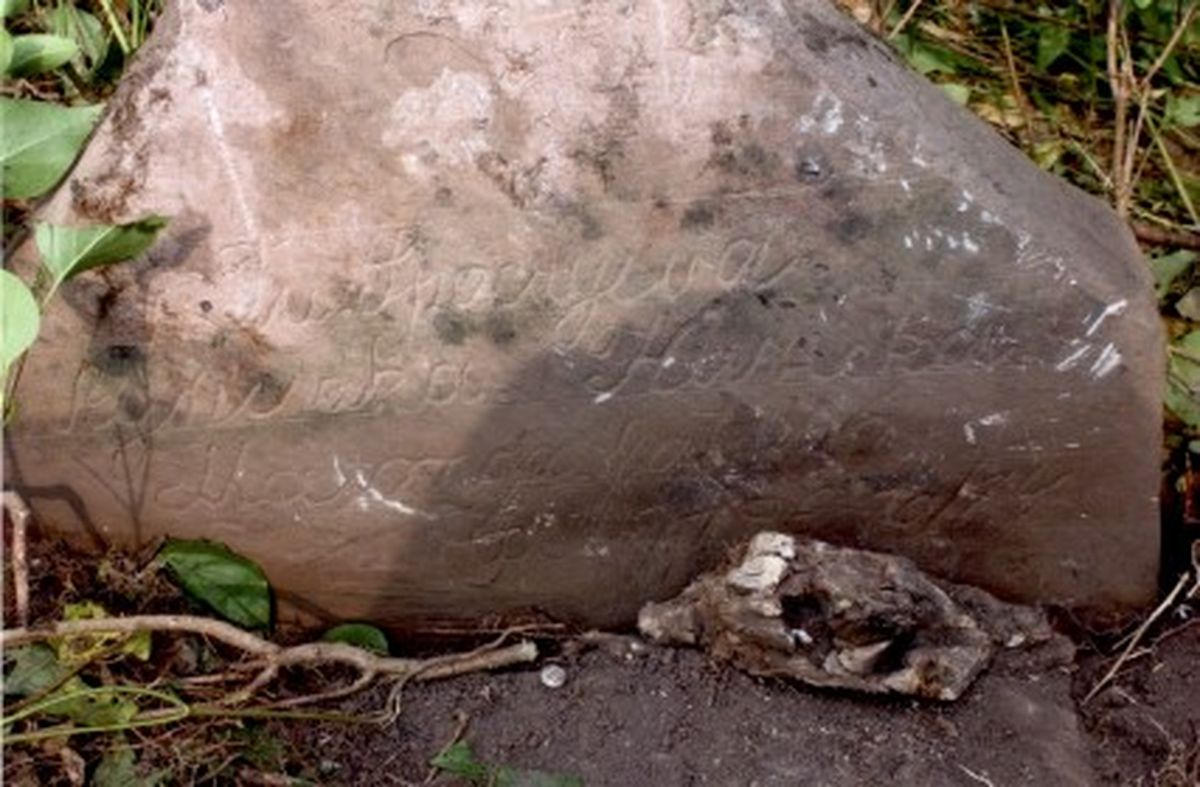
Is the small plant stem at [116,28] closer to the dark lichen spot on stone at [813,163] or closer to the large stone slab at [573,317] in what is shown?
the large stone slab at [573,317]

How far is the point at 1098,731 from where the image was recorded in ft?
7.37

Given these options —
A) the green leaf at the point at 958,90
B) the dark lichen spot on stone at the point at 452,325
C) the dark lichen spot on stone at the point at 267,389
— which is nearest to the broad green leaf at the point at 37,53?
the dark lichen spot on stone at the point at 267,389

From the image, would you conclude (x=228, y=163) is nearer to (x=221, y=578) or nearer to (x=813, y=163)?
(x=221, y=578)

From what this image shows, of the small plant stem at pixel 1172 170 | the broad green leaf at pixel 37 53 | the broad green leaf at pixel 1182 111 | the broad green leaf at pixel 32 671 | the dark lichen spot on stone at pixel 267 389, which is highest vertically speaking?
the broad green leaf at pixel 37 53

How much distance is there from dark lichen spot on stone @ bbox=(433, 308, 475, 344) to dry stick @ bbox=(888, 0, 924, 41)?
116 cm

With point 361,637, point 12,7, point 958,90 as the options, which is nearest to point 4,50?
point 12,7

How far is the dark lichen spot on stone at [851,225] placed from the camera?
2068mm

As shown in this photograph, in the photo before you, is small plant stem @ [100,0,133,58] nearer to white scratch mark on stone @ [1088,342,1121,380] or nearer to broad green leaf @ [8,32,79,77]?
broad green leaf @ [8,32,79,77]

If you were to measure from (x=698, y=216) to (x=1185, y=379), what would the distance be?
1.03 meters

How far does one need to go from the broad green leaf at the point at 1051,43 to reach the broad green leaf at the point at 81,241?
5.55 ft

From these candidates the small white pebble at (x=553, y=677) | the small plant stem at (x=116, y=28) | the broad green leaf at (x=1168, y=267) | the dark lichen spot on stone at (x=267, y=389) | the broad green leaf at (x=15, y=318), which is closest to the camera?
the broad green leaf at (x=15, y=318)

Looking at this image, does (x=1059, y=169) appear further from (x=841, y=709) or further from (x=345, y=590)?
(x=345, y=590)

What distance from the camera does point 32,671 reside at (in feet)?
7.00

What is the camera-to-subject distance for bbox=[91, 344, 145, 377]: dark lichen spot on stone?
2.15m
